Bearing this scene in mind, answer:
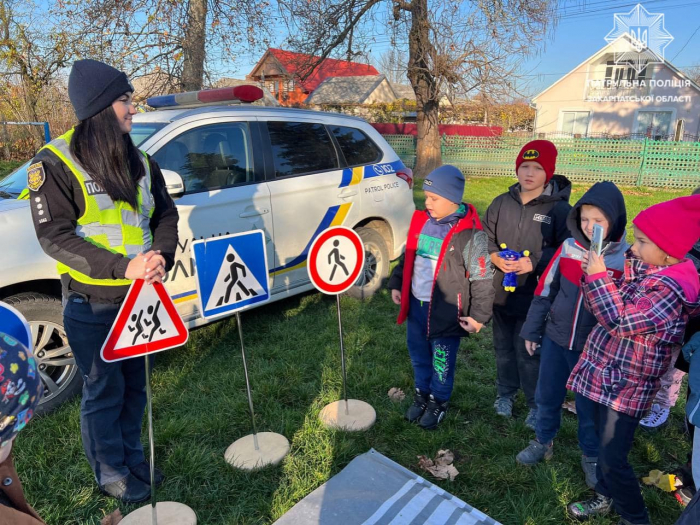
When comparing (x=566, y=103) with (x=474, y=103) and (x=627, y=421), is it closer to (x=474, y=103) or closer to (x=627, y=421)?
(x=474, y=103)

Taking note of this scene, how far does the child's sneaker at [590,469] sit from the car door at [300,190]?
274 cm

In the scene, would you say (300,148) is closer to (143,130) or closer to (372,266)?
(143,130)

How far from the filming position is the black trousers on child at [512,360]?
10.6 feet

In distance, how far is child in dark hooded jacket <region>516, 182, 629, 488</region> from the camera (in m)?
2.34

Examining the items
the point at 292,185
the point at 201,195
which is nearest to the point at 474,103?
the point at 292,185

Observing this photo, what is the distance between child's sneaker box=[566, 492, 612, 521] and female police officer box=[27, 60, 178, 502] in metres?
2.26

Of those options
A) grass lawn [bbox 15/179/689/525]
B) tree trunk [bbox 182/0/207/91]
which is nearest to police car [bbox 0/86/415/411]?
grass lawn [bbox 15/179/689/525]

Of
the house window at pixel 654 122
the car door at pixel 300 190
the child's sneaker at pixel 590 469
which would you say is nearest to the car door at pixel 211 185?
the car door at pixel 300 190

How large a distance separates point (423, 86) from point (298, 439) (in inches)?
553

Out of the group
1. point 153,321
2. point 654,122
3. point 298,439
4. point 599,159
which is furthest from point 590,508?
point 654,122

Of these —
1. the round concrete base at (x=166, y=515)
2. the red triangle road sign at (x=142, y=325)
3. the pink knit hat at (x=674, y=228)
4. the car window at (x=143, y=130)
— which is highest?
the car window at (x=143, y=130)

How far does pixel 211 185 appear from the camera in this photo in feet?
12.6

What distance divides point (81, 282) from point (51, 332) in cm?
121

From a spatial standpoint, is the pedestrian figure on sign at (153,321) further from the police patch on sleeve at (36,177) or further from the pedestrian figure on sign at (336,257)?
the pedestrian figure on sign at (336,257)
